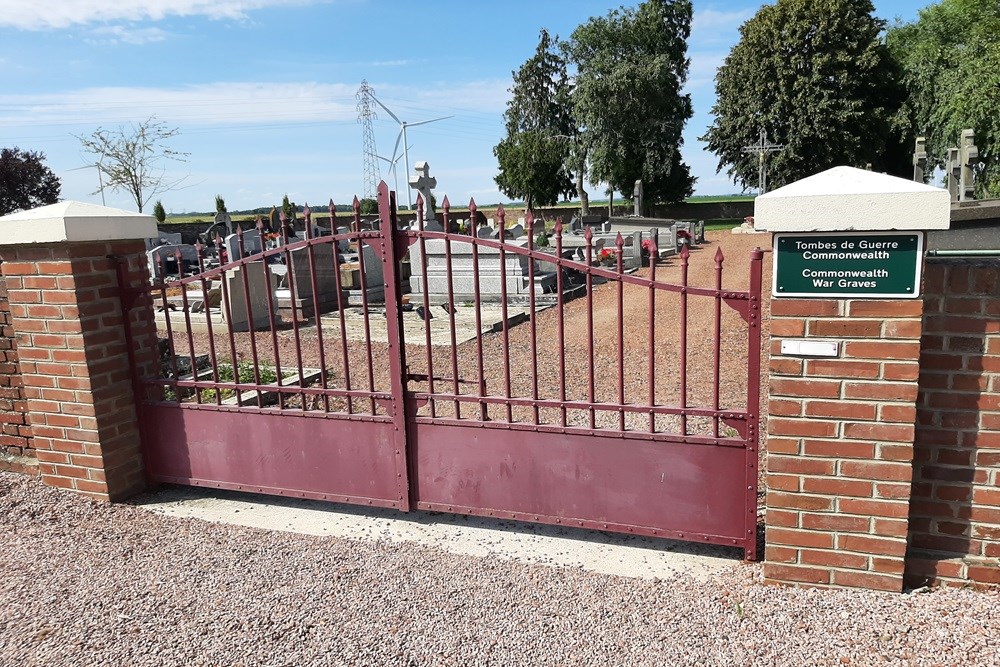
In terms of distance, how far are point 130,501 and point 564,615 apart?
2922 mm

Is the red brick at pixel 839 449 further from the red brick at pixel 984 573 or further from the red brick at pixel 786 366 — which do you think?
the red brick at pixel 984 573

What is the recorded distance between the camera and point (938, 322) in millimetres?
2783

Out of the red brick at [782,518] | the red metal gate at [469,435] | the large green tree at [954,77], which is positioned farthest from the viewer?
the large green tree at [954,77]

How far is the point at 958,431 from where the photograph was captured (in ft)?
9.37

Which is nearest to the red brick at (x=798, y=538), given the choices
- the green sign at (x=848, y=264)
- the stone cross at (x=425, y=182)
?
the green sign at (x=848, y=264)

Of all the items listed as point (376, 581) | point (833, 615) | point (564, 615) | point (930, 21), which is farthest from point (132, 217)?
point (930, 21)

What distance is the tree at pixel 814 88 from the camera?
3488cm

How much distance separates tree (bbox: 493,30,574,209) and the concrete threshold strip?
46621 mm

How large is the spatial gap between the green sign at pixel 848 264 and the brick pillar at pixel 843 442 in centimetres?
5

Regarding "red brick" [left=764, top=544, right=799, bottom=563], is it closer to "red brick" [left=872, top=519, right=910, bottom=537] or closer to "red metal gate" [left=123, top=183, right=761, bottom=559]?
"red metal gate" [left=123, top=183, right=761, bottom=559]

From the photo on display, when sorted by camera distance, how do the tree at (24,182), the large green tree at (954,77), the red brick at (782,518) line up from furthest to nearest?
the tree at (24,182) < the large green tree at (954,77) < the red brick at (782,518)

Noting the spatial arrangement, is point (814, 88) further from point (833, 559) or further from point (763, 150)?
point (833, 559)

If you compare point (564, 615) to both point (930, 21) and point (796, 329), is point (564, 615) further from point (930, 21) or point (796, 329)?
point (930, 21)

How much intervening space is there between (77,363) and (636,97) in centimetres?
4139
